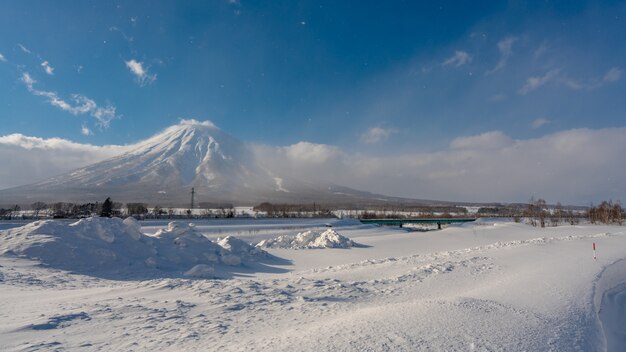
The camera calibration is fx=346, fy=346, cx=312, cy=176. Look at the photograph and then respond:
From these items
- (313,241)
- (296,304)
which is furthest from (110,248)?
(313,241)

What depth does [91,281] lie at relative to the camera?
11.2 meters

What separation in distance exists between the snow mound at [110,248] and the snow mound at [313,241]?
13.3 meters

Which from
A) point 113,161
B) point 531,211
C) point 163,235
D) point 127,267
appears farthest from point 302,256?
point 113,161

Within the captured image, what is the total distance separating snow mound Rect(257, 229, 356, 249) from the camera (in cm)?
3048

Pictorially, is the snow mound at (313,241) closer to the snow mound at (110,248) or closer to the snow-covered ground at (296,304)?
the snow mound at (110,248)

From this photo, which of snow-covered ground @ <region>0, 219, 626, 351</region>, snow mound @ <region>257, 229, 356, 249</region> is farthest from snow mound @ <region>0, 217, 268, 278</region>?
snow mound @ <region>257, 229, 356, 249</region>

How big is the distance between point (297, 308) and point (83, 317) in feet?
13.3

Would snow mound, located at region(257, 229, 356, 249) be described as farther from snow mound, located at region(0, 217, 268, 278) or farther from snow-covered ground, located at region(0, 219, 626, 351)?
snow-covered ground, located at region(0, 219, 626, 351)

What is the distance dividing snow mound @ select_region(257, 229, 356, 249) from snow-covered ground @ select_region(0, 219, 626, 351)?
47.9 ft

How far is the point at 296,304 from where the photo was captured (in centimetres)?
782

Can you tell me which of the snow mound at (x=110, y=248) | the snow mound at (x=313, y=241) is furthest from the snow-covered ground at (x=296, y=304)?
the snow mound at (x=313, y=241)

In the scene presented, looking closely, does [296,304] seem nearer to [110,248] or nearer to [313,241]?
[110,248]

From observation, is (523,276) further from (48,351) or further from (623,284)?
(48,351)

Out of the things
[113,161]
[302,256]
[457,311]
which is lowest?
[302,256]
